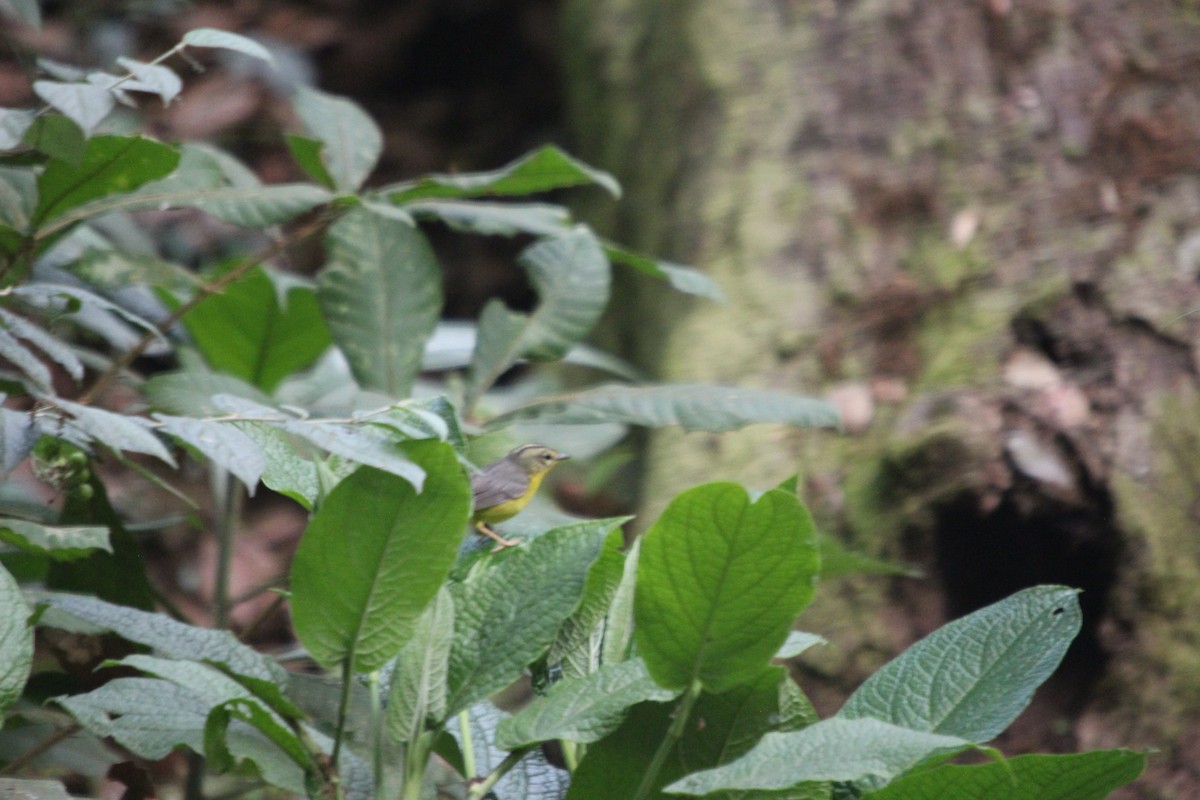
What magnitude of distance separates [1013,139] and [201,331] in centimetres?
146

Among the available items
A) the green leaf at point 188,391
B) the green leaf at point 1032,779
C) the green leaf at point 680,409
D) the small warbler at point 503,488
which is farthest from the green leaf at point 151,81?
the green leaf at point 1032,779

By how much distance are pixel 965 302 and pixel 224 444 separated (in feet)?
4.85

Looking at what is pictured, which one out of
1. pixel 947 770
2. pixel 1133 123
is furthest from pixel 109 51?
pixel 947 770

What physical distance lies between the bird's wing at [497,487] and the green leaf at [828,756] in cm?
74

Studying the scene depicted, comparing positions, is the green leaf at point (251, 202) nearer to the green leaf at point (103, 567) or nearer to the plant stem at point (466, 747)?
the green leaf at point (103, 567)

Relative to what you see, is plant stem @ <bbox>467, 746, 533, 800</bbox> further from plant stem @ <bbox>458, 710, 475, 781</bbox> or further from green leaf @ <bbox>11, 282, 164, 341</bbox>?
green leaf @ <bbox>11, 282, 164, 341</bbox>

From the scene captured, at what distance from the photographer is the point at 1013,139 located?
2061 millimetres

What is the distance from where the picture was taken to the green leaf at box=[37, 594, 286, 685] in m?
0.81

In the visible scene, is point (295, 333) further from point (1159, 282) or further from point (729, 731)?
point (1159, 282)

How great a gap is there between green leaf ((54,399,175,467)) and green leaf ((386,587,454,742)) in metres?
0.22

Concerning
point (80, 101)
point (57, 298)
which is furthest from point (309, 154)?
point (80, 101)

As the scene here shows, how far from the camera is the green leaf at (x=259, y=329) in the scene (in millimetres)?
1481

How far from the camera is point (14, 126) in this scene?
895 mm

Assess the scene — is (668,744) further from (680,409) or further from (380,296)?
(380,296)
